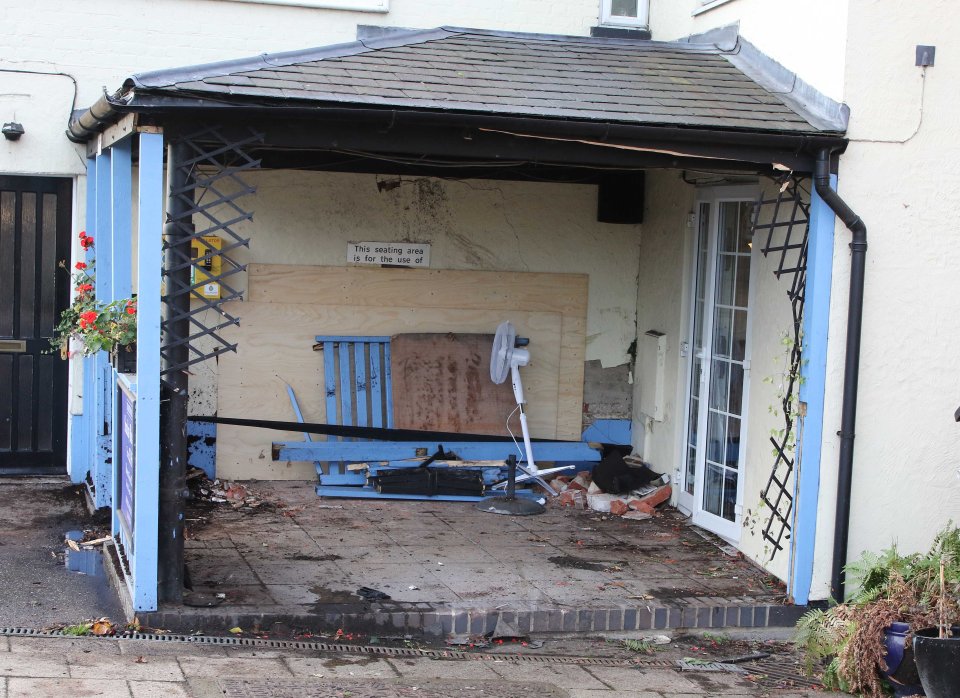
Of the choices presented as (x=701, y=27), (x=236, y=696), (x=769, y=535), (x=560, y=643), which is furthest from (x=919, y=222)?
(x=236, y=696)

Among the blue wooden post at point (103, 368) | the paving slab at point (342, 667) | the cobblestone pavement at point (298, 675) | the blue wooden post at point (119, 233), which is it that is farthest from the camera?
the blue wooden post at point (103, 368)

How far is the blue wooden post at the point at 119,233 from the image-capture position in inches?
283

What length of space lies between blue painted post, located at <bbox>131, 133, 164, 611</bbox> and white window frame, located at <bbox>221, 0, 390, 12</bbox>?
11.9 feet

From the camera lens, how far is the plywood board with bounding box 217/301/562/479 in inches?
371

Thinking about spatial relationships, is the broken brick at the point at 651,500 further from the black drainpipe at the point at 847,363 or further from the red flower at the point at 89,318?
the red flower at the point at 89,318

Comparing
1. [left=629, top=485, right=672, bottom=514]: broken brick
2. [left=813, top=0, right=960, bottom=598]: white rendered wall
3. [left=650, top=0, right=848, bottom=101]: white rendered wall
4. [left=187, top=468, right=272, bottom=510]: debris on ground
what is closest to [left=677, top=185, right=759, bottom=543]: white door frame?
[left=629, top=485, right=672, bottom=514]: broken brick

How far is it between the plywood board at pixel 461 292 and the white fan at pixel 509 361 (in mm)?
408

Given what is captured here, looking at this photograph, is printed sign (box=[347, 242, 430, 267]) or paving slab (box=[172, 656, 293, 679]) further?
printed sign (box=[347, 242, 430, 267])

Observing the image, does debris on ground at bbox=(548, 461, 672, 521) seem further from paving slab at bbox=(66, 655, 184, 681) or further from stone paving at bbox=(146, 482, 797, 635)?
paving slab at bbox=(66, 655, 184, 681)

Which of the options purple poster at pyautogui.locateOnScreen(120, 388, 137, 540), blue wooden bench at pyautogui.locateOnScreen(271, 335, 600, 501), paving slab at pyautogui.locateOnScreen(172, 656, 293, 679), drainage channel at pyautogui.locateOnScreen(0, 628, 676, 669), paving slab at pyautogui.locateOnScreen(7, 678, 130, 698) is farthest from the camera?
blue wooden bench at pyautogui.locateOnScreen(271, 335, 600, 501)

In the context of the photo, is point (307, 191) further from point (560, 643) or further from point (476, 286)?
point (560, 643)

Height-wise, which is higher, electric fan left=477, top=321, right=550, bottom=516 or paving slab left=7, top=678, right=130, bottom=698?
electric fan left=477, top=321, right=550, bottom=516

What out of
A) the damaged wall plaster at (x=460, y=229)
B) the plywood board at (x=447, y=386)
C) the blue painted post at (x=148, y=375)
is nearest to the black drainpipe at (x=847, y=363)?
the damaged wall plaster at (x=460, y=229)

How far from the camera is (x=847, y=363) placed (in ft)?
22.3
